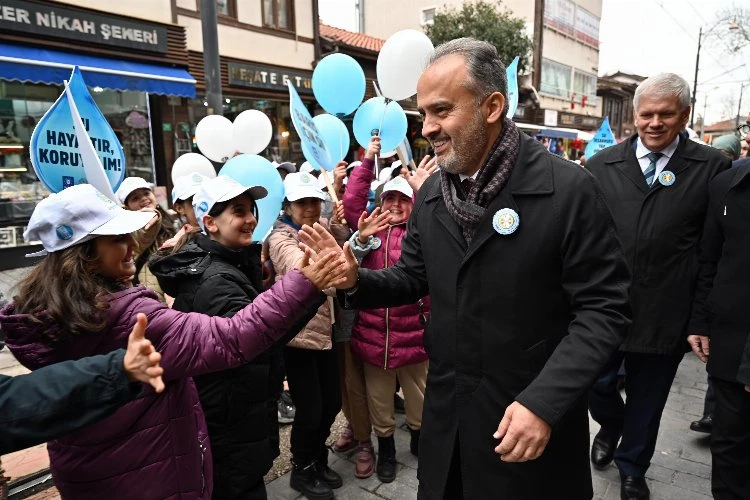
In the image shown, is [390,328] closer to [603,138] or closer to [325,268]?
[325,268]

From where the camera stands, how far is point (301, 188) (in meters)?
3.14

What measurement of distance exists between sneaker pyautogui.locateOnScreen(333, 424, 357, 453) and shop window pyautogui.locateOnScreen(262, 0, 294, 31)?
11.0 metres

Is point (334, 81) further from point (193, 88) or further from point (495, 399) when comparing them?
point (193, 88)

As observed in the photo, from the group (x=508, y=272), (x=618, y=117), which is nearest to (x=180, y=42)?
(x=508, y=272)

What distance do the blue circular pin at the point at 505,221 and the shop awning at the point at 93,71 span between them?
8.32 metres

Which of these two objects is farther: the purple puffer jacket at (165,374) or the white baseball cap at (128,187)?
the white baseball cap at (128,187)

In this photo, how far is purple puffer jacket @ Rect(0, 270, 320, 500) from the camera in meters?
1.63

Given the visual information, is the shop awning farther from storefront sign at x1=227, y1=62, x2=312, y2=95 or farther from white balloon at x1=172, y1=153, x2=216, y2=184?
white balloon at x1=172, y1=153, x2=216, y2=184

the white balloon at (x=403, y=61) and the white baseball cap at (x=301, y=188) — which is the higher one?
the white balloon at (x=403, y=61)

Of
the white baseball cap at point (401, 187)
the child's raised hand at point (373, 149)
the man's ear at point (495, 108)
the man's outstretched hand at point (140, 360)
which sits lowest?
the man's outstretched hand at point (140, 360)

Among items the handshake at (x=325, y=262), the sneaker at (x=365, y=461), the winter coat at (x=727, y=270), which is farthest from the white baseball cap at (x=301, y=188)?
the winter coat at (x=727, y=270)

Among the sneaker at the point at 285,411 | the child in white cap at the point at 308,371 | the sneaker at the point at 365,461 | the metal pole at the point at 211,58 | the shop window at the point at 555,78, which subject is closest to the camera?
the child in white cap at the point at 308,371

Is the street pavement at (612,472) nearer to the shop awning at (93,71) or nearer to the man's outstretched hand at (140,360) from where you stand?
the man's outstretched hand at (140,360)

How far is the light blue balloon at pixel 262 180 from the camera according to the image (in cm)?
317
